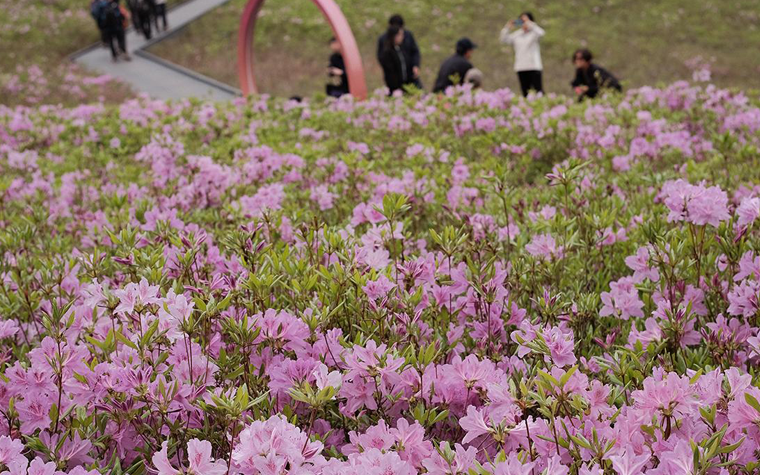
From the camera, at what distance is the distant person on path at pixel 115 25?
2189 cm

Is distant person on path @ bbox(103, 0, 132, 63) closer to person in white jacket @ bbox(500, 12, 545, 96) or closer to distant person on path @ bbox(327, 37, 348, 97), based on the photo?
→ distant person on path @ bbox(327, 37, 348, 97)

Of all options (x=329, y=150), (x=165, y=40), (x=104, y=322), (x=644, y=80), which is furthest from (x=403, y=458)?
(x=165, y=40)

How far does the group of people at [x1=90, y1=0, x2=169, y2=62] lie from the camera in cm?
2212

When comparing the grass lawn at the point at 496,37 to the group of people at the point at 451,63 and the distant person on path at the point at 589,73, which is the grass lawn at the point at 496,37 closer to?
the group of people at the point at 451,63

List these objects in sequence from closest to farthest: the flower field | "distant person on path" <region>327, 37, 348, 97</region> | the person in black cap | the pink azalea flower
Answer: the pink azalea flower, the flower field, the person in black cap, "distant person on path" <region>327, 37, 348, 97</region>

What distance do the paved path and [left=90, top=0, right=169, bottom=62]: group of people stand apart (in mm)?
352

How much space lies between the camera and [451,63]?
38.1ft

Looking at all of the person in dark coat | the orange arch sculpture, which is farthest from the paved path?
the person in dark coat

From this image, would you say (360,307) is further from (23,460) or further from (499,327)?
(23,460)

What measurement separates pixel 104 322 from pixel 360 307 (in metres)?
0.76

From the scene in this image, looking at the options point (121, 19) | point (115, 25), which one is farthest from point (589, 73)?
point (115, 25)

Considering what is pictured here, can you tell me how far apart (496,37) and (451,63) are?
43.8ft

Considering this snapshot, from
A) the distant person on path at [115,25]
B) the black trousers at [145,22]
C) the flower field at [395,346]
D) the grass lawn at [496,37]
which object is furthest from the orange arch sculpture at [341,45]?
the black trousers at [145,22]

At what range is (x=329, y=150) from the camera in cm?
672
